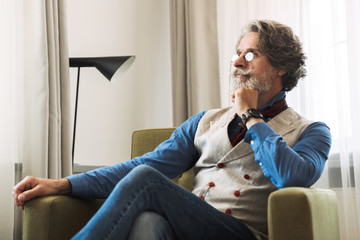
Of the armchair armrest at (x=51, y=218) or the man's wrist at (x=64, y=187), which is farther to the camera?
the man's wrist at (x=64, y=187)

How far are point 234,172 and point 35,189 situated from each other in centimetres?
69

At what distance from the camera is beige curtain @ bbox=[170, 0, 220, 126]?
2961 mm

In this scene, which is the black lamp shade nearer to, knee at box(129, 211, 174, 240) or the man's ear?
the man's ear

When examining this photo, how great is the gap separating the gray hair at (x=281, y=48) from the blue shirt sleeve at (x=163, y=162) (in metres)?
0.38

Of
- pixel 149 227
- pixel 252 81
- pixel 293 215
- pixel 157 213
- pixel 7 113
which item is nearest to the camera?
pixel 293 215

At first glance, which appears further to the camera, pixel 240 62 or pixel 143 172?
pixel 240 62

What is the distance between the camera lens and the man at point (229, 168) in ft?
4.44

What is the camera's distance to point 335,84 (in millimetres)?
2379

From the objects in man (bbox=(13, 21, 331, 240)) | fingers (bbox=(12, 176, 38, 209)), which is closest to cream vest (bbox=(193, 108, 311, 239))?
man (bbox=(13, 21, 331, 240))

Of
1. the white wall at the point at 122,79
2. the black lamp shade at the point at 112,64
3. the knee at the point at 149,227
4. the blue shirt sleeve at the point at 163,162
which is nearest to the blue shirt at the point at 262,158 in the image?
the blue shirt sleeve at the point at 163,162

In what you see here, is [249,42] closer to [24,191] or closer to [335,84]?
[335,84]

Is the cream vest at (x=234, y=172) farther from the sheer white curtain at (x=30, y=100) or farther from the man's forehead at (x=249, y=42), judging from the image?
the sheer white curtain at (x=30, y=100)

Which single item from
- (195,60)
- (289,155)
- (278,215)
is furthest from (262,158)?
(195,60)

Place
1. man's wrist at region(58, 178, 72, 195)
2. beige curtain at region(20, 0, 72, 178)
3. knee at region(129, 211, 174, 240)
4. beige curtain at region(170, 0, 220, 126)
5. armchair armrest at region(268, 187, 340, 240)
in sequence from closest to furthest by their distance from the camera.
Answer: armchair armrest at region(268, 187, 340, 240)
knee at region(129, 211, 174, 240)
man's wrist at region(58, 178, 72, 195)
beige curtain at region(20, 0, 72, 178)
beige curtain at region(170, 0, 220, 126)
